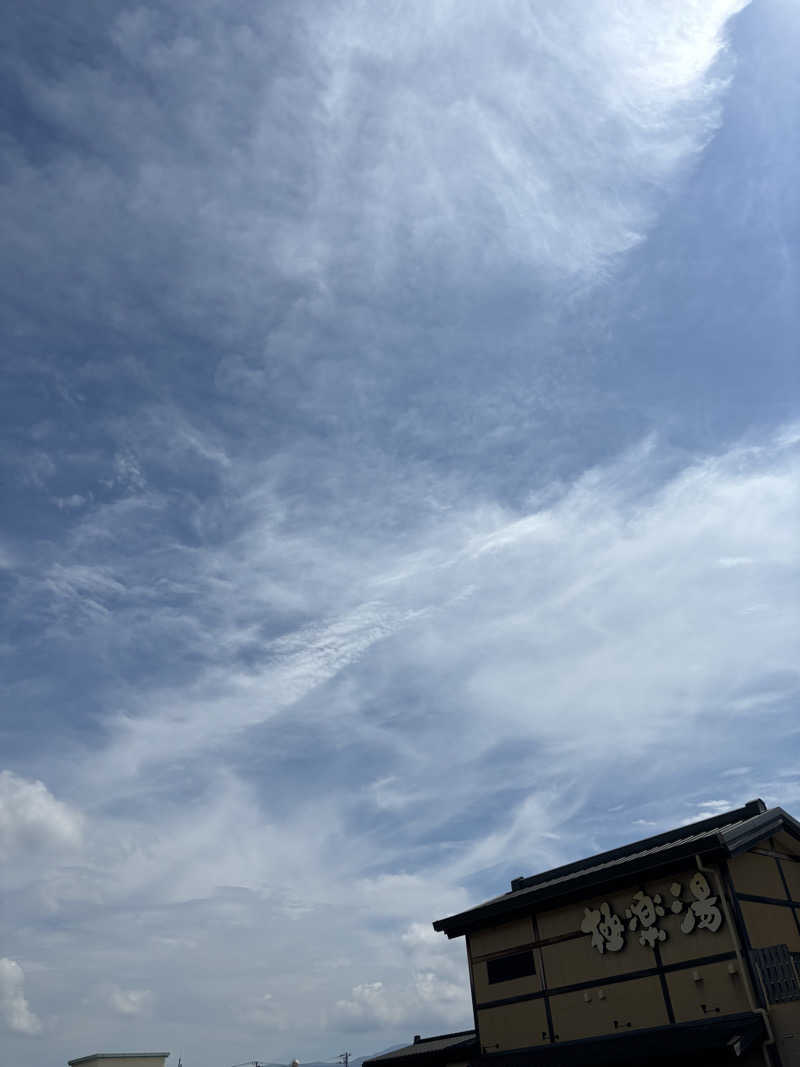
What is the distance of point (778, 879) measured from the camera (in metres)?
21.8

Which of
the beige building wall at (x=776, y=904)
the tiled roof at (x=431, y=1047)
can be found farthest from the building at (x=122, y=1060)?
the beige building wall at (x=776, y=904)

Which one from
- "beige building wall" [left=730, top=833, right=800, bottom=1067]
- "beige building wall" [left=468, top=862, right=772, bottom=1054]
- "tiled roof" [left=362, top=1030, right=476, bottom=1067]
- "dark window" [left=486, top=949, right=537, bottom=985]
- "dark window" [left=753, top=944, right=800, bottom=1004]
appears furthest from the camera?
"tiled roof" [left=362, top=1030, right=476, bottom=1067]

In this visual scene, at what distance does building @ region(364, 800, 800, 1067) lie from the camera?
18.7 meters

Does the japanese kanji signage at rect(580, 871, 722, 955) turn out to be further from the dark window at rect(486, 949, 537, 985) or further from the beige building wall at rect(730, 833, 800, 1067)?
the dark window at rect(486, 949, 537, 985)

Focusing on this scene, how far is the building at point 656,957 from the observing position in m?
18.7

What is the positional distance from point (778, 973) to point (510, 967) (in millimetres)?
8443

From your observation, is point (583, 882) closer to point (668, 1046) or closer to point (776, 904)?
point (668, 1046)

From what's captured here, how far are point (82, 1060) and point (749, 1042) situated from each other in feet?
112

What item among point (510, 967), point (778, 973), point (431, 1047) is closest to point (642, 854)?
point (778, 973)

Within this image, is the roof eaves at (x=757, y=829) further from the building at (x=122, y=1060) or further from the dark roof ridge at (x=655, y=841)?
the building at (x=122, y=1060)

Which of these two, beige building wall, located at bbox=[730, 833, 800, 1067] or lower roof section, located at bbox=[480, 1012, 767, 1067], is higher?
beige building wall, located at bbox=[730, 833, 800, 1067]

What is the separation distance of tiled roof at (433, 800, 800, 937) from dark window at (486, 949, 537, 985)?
123 cm

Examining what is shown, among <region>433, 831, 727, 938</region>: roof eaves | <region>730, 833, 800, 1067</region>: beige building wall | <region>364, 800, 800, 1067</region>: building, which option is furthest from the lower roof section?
<region>433, 831, 727, 938</region>: roof eaves

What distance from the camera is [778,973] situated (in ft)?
62.1
